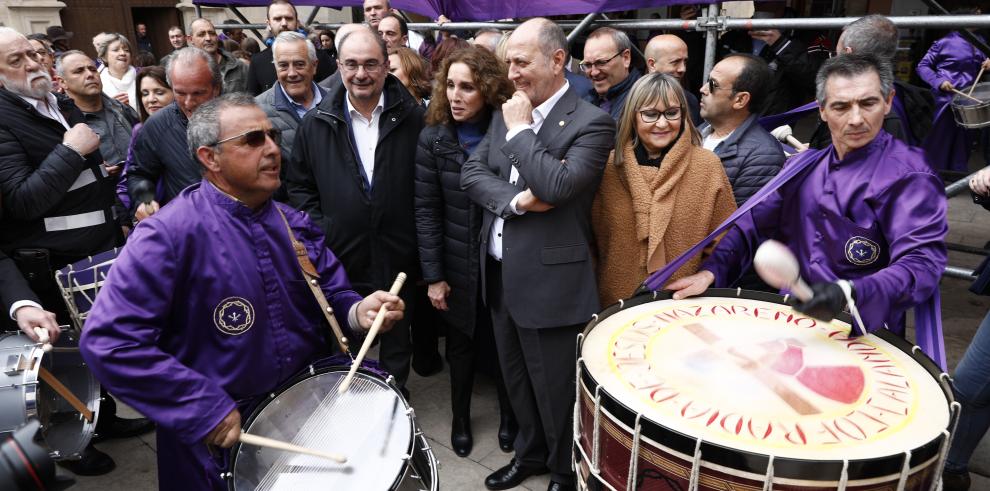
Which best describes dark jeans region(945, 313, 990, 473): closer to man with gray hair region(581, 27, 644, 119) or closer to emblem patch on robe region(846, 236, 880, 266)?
emblem patch on robe region(846, 236, 880, 266)

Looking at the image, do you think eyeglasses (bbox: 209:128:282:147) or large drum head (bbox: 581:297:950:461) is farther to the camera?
eyeglasses (bbox: 209:128:282:147)

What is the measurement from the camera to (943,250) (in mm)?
1999

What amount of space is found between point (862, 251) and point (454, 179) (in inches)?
68.5

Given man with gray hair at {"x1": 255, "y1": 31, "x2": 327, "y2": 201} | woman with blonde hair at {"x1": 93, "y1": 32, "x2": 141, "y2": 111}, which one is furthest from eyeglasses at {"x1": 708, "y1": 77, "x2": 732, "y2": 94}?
woman with blonde hair at {"x1": 93, "y1": 32, "x2": 141, "y2": 111}

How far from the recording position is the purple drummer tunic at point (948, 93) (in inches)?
181

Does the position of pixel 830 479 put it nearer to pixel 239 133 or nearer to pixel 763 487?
pixel 763 487

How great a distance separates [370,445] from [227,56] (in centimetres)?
643

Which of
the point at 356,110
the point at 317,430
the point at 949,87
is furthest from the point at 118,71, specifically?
the point at 949,87

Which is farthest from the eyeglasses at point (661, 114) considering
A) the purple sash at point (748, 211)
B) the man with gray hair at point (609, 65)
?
the man with gray hair at point (609, 65)

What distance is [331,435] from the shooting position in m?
1.85

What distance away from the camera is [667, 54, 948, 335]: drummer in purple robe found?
74.5 inches

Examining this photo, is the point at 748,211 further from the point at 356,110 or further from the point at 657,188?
the point at 356,110

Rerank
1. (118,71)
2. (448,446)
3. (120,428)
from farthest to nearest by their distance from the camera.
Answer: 1. (118,71)
2. (120,428)
3. (448,446)

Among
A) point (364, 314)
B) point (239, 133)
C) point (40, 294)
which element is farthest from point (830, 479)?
point (40, 294)
